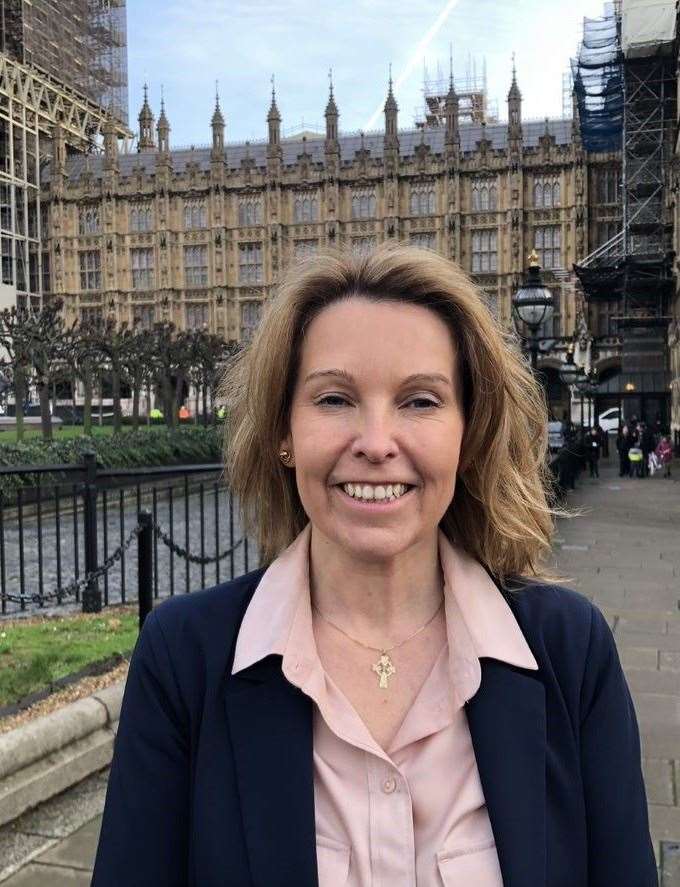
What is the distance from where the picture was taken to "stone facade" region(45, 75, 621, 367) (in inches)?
1982

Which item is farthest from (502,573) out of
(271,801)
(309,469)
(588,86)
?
(588,86)

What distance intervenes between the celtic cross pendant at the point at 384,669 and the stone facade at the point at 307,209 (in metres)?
49.7

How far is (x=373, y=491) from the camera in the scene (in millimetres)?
1461

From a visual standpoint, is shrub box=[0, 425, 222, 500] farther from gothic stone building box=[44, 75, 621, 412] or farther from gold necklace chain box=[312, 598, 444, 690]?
gothic stone building box=[44, 75, 621, 412]

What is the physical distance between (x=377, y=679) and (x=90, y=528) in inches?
213

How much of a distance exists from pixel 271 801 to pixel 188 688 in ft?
0.73

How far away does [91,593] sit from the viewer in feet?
22.1

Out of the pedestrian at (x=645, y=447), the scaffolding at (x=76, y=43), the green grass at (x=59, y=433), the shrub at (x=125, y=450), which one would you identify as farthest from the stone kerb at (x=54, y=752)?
the scaffolding at (x=76, y=43)

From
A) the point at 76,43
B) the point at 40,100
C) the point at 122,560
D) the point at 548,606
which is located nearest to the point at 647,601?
the point at 122,560

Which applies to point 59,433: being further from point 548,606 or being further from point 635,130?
point 548,606

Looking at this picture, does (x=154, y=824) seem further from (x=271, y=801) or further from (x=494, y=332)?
(x=494, y=332)

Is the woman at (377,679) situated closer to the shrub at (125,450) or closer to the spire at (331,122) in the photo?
the shrub at (125,450)

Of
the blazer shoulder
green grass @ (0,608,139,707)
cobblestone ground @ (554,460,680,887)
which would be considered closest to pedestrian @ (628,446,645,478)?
cobblestone ground @ (554,460,680,887)

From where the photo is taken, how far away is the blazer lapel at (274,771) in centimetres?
A: 133
